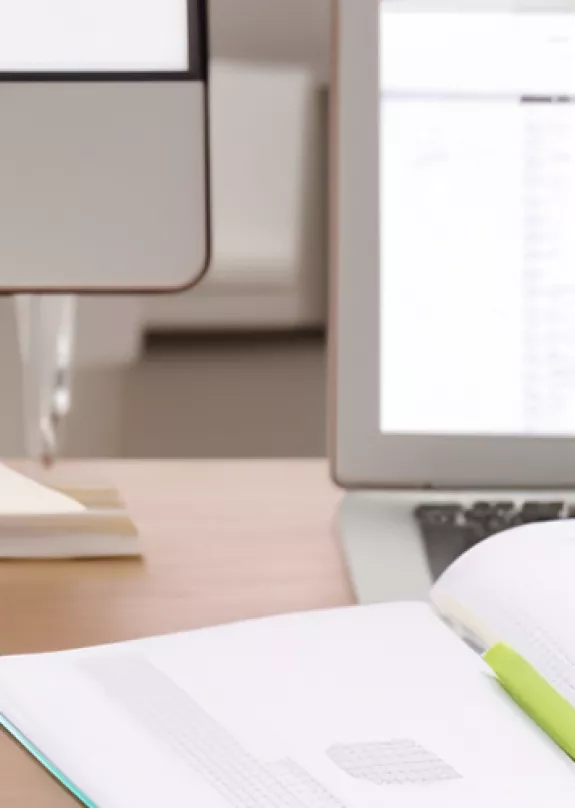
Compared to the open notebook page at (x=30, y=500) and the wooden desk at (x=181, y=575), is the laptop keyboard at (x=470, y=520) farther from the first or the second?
the open notebook page at (x=30, y=500)

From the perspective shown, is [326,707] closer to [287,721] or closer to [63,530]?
[287,721]

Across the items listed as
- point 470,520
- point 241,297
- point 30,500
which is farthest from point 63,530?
point 241,297

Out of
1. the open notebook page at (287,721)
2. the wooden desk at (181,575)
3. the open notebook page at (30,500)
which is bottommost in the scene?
the wooden desk at (181,575)

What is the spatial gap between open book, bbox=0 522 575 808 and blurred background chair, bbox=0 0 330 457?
134 cm

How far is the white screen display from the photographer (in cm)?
61

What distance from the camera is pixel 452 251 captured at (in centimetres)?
62

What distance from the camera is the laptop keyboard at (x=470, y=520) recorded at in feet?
1.90

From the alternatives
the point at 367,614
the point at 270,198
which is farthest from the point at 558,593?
the point at 270,198

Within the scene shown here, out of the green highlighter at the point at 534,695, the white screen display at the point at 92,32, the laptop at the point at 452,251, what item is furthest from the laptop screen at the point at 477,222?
the green highlighter at the point at 534,695

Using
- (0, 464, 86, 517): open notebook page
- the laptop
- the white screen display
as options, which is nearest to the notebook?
(0, 464, 86, 517): open notebook page

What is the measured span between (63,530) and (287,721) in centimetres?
25

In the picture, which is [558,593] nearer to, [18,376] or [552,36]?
[552,36]

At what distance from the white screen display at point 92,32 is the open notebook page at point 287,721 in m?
0.33

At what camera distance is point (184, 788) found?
316 millimetres
